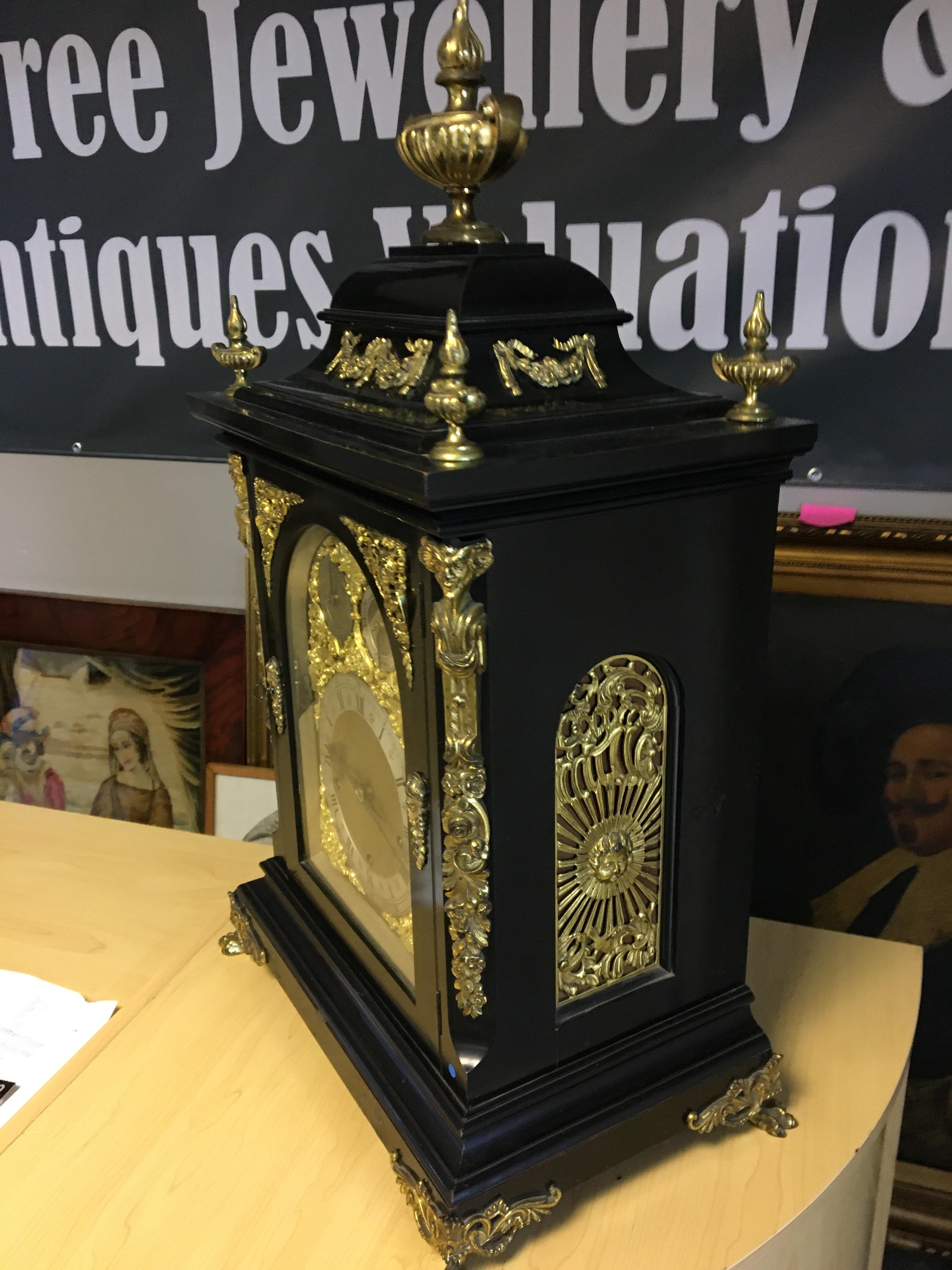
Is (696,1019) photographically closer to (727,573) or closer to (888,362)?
(727,573)

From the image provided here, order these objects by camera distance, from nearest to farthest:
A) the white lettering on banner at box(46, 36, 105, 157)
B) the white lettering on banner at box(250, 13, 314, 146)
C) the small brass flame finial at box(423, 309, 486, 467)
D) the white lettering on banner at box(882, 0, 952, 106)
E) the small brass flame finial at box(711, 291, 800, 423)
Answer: the small brass flame finial at box(423, 309, 486, 467) → the small brass flame finial at box(711, 291, 800, 423) → the white lettering on banner at box(882, 0, 952, 106) → the white lettering on banner at box(250, 13, 314, 146) → the white lettering on banner at box(46, 36, 105, 157)

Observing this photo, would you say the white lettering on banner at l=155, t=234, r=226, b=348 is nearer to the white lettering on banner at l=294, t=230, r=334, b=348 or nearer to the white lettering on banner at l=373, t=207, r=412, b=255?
the white lettering on banner at l=294, t=230, r=334, b=348

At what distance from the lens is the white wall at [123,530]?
1554mm

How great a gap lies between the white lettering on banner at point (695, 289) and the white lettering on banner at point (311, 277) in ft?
1.53

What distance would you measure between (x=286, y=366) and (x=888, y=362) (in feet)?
2.73

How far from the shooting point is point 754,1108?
87cm

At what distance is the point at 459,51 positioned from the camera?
653 mm

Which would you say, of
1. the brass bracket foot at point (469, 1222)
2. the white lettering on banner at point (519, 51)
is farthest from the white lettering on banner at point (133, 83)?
the brass bracket foot at point (469, 1222)

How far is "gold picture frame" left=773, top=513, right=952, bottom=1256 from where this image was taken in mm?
1185

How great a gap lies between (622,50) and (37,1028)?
132 centimetres

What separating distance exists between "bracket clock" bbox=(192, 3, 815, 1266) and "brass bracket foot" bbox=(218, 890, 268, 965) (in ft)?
0.72

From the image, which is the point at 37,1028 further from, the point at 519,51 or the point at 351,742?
the point at 519,51

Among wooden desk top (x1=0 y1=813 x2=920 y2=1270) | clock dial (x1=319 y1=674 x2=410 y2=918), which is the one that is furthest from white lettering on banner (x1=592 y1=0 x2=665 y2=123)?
wooden desk top (x1=0 y1=813 x2=920 y2=1270)

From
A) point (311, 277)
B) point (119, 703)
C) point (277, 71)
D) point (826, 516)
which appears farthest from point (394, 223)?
point (119, 703)
